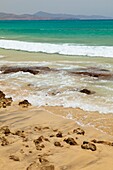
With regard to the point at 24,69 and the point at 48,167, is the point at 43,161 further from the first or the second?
the point at 24,69

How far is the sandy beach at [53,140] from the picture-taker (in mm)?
5805

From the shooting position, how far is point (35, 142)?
22.0 feet

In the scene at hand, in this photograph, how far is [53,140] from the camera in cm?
688

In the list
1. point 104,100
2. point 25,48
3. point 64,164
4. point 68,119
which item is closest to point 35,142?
point 64,164

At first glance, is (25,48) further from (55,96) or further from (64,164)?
(64,164)

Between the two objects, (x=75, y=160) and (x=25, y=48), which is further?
(x=25, y=48)

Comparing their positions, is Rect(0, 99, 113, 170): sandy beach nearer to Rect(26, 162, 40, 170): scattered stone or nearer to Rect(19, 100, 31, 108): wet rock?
Rect(26, 162, 40, 170): scattered stone

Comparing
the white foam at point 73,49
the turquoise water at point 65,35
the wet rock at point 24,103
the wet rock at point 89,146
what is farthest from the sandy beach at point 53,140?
the turquoise water at point 65,35

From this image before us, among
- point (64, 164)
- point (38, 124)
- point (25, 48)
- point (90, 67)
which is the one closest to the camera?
point (64, 164)

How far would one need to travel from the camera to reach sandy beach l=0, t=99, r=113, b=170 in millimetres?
5805

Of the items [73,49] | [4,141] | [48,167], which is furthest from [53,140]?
[73,49]

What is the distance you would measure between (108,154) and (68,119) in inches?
93.5

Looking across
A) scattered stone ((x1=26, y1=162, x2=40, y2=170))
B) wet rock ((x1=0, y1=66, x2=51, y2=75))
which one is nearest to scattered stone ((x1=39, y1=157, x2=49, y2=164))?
scattered stone ((x1=26, y1=162, x2=40, y2=170))

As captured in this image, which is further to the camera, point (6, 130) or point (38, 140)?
point (6, 130)
